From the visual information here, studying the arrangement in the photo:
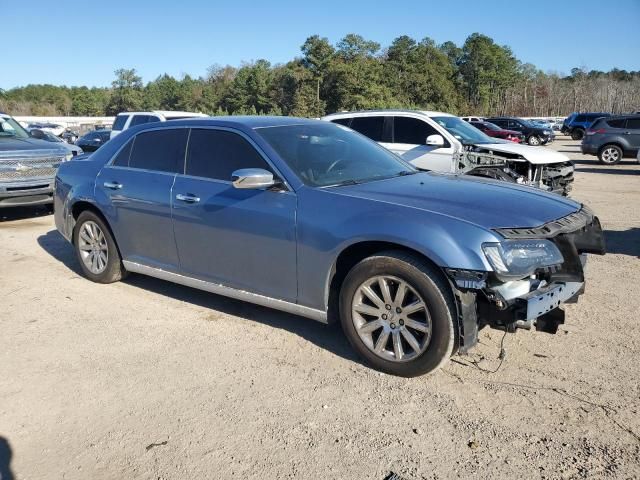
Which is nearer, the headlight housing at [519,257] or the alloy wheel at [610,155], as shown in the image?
the headlight housing at [519,257]

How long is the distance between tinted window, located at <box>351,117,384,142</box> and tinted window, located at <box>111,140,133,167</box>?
589 centimetres

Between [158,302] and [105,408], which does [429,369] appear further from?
[158,302]

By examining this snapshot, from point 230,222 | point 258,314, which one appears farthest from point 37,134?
point 230,222

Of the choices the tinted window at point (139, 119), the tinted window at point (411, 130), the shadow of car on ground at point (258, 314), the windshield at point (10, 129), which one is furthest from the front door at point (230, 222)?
the tinted window at point (139, 119)

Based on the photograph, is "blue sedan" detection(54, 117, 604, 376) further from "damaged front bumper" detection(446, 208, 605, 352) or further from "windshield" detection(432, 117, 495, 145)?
"windshield" detection(432, 117, 495, 145)

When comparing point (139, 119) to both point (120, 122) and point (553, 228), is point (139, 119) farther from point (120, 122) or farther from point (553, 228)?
point (553, 228)

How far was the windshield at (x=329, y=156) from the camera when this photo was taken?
4.19 m

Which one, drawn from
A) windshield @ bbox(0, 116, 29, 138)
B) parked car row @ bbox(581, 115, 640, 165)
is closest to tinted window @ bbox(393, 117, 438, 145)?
windshield @ bbox(0, 116, 29, 138)

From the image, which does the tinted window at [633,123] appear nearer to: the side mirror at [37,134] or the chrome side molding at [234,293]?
the side mirror at [37,134]

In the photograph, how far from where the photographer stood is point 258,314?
481 centimetres

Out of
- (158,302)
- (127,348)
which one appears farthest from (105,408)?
(158,302)

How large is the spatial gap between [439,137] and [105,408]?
773 cm

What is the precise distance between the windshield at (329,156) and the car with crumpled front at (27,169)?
600cm

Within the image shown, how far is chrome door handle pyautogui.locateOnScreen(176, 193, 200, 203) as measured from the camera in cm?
451
